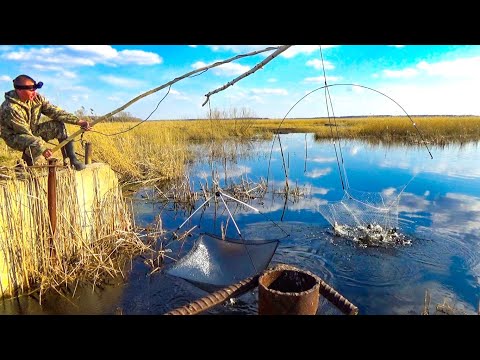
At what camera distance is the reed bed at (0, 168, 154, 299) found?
4.05 metres

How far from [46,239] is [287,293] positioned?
10.5 ft

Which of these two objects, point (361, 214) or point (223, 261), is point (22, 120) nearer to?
point (223, 261)

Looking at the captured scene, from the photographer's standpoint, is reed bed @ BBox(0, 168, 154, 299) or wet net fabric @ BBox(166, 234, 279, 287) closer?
reed bed @ BBox(0, 168, 154, 299)

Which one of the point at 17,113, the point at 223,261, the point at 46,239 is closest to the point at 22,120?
the point at 17,113

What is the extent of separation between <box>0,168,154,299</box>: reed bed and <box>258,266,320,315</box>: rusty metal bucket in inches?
105

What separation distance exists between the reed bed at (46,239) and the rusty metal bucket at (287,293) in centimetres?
266

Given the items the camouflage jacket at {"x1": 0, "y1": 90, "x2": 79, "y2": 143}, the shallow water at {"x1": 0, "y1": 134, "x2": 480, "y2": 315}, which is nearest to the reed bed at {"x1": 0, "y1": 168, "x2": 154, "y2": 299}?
the shallow water at {"x1": 0, "y1": 134, "x2": 480, "y2": 315}

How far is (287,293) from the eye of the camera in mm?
2494

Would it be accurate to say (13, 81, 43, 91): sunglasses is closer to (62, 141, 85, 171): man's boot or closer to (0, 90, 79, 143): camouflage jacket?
(0, 90, 79, 143): camouflage jacket

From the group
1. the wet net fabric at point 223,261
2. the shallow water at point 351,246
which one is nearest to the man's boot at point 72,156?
the shallow water at point 351,246
